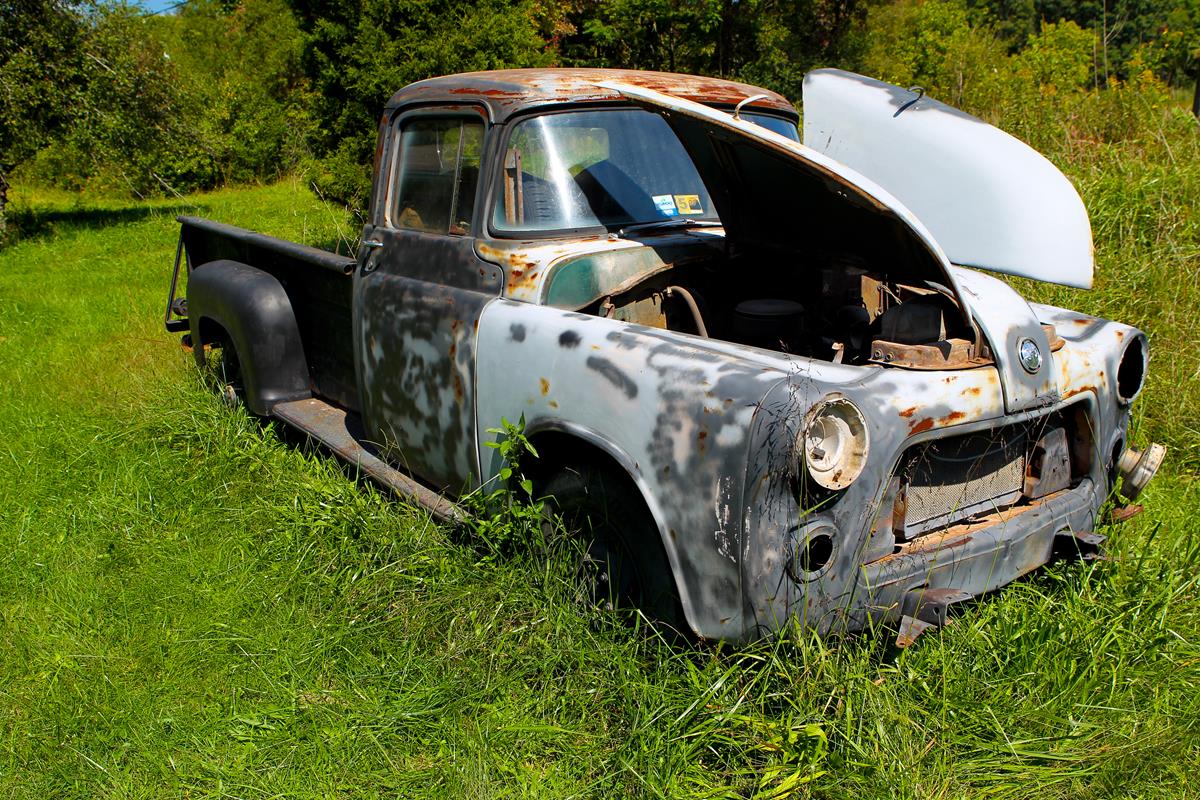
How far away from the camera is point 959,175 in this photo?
341 centimetres

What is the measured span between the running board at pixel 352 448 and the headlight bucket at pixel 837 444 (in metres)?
1.41

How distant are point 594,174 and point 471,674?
1.86m

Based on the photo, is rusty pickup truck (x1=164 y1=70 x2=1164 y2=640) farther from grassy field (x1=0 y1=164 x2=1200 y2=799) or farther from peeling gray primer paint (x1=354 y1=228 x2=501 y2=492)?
grassy field (x1=0 y1=164 x2=1200 y2=799)

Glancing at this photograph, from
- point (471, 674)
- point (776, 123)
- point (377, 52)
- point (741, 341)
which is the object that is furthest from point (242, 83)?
point (471, 674)

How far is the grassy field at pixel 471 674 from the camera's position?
2482 mm

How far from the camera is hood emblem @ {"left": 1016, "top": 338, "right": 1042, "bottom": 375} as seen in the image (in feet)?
9.20

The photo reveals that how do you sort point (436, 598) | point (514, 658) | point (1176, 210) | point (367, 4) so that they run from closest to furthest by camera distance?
point (514, 658), point (436, 598), point (1176, 210), point (367, 4)

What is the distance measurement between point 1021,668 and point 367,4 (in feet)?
26.1

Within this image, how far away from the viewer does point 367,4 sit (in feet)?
28.2

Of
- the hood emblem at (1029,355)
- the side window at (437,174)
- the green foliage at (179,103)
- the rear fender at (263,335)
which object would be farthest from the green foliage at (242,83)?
the hood emblem at (1029,355)

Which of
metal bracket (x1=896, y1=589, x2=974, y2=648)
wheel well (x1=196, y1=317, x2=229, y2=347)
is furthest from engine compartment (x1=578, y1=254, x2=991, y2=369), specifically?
wheel well (x1=196, y1=317, x2=229, y2=347)

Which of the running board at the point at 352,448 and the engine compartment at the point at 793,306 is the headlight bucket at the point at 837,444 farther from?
the running board at the point at 352,448

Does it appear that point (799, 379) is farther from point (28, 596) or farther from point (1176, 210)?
point (1176, 210)

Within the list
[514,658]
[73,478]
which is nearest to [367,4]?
[73,478]
